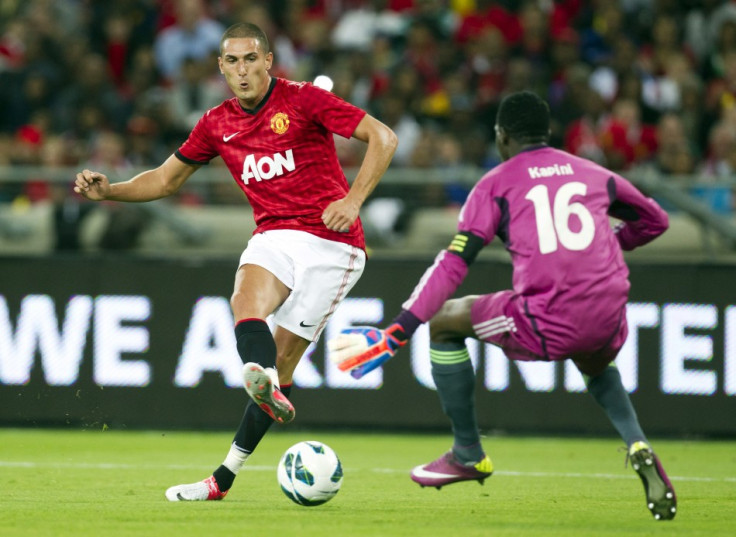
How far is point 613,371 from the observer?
6344 millimetres

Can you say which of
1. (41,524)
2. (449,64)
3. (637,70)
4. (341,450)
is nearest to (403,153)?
(449,64)

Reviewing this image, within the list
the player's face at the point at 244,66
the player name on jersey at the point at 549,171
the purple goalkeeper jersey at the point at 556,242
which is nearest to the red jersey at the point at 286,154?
the player's face at the point at 244,66

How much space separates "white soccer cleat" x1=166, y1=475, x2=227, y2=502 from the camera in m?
6.52

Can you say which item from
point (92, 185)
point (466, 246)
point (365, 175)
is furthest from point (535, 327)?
point (92, 185)

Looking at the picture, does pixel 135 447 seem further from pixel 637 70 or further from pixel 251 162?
pixel 637 70

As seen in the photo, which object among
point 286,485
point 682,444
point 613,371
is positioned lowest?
point 682,444

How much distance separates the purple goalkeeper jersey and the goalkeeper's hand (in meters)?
0.54

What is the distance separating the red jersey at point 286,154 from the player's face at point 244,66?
13cm

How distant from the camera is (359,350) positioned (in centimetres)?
547

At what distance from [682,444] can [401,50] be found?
20.6ft

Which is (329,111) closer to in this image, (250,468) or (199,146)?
(199,146)

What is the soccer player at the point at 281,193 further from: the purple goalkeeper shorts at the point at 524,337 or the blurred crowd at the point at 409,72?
the blurred crowd at the point at 409,72

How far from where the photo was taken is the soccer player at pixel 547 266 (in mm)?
5832

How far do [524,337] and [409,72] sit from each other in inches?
311
